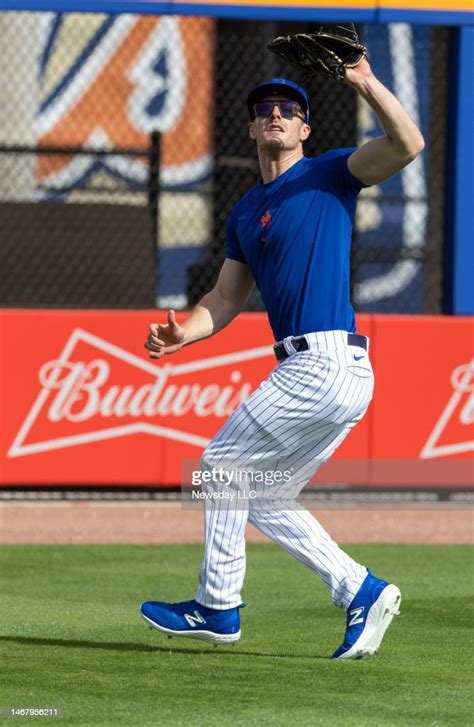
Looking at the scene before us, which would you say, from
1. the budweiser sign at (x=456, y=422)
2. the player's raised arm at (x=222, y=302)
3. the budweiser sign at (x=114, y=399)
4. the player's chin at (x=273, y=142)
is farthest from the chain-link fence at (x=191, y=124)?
→ the player's chin at (x=273, y=142)

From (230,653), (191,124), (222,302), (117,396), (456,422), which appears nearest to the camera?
(230,653)

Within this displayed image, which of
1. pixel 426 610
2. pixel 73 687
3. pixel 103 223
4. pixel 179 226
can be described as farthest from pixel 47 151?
pixel 179 226

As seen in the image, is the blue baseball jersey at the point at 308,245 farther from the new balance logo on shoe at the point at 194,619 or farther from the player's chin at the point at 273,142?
the new balance logo on shoe at the point at 194,619

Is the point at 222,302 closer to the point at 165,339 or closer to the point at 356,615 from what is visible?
the point at 165,339

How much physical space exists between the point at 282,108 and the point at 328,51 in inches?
16.9

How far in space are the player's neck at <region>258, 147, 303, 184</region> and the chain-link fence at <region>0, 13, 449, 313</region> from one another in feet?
23.3

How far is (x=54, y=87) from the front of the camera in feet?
70.3

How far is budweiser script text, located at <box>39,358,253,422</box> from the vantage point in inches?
451

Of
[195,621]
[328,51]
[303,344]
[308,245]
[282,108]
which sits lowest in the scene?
[195,621]

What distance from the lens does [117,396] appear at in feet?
37.7

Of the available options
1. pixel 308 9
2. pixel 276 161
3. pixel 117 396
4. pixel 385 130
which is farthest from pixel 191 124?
pixel 385 130

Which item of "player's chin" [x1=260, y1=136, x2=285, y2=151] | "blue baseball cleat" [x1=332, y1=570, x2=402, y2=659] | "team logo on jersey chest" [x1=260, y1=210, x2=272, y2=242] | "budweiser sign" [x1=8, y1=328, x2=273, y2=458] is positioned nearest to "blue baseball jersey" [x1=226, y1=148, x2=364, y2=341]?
"team logo on jersey chest" [x1=260, y1=210, x2=272, y2=242]

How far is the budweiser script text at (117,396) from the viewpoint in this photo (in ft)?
37.6

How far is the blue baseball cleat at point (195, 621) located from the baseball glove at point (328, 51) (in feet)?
6.52
